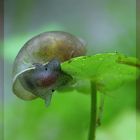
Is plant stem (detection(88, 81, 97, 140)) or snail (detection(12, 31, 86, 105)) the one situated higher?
snail (detection(12, 31, 86, 105))

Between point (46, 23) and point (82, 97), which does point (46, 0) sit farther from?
point (82, 97)

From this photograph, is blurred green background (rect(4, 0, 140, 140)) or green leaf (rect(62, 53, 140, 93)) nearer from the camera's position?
green leaf (rect(62, 53, 140, 93))

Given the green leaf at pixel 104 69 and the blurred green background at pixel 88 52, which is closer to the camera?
the green leaf at pixel 104 69

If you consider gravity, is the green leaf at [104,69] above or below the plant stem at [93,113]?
above
